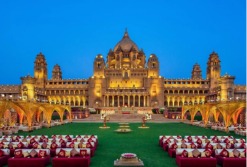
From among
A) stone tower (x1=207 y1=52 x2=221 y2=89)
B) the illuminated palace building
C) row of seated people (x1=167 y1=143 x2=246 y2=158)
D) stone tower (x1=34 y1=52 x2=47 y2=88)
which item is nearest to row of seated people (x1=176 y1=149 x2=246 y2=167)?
row of seated people (x1=167 y1=143 x2=246 y2=158)

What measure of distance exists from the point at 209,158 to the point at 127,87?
315ft

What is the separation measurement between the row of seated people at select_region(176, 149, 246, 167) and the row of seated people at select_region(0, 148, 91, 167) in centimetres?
553

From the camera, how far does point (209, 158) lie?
53.3ft

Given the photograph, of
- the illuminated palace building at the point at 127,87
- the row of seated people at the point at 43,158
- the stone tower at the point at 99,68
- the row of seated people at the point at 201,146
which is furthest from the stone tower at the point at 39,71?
the row of seated people at the point at 201,146

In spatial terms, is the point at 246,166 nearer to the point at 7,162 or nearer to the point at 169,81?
the point at 7,162

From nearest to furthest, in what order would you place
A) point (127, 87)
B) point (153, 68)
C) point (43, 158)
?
point (43, 158) < point (127, 87) < point (153, 68)

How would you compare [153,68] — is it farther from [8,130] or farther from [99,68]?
[8,130]

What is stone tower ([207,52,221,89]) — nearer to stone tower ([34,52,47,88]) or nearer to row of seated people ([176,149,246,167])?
stone tower ([34,52,47,88])

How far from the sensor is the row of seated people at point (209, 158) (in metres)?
16.2

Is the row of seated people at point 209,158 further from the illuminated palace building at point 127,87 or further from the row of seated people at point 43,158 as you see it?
the illuminated palace building at point 127,87

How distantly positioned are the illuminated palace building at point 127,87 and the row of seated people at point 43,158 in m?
88.4

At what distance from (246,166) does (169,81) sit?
108 m

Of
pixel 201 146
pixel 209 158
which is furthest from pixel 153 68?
pixel 209 158

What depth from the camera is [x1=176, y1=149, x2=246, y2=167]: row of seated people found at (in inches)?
637
